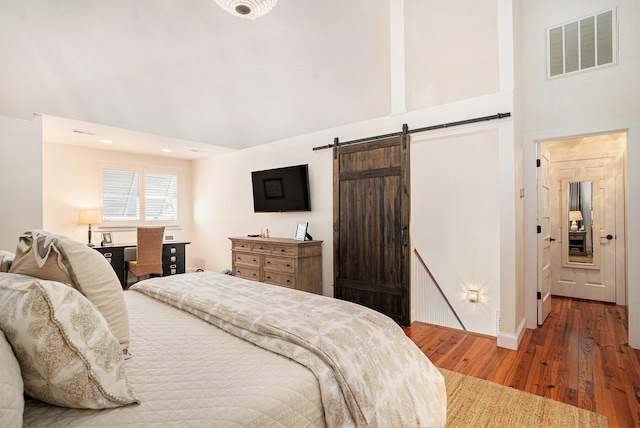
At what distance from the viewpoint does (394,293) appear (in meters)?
3.62

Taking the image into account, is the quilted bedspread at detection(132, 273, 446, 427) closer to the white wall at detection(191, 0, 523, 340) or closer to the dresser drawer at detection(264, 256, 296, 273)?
the white wall at detection(191, 0, 523, 340)

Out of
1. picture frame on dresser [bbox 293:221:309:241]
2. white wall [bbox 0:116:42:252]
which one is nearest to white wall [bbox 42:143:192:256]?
white wall [bbox 0:116:42:252]

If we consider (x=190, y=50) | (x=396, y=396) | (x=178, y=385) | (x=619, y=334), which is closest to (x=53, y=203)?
(x=190, y=50)

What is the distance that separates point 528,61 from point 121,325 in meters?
4.17

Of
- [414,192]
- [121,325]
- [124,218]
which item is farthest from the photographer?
[124,218]

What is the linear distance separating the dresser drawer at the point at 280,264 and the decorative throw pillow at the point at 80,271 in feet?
9.36

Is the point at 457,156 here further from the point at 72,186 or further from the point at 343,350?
the point at 72,186

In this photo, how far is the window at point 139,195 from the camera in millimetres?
5770

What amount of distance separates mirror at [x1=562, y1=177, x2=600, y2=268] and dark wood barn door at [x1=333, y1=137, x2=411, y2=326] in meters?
2.99

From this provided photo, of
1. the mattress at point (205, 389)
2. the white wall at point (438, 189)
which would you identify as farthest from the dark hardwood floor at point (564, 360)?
the mattress at point (205, 389)

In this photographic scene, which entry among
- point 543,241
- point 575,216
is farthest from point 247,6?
point 575,216

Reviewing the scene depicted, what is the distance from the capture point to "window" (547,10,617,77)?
3072 millimetres

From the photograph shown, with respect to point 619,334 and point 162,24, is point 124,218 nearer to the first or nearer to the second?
point 162,24

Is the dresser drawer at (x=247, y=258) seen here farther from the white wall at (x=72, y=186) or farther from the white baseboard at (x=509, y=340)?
the white baseboard at (x=509, y=340)
